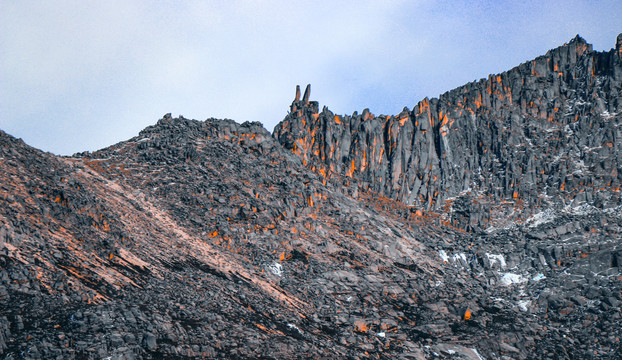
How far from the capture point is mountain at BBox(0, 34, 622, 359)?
39.1 meters

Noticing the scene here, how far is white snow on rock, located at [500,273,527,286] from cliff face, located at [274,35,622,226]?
40.5 ft

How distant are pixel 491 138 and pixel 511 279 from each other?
30356 mm

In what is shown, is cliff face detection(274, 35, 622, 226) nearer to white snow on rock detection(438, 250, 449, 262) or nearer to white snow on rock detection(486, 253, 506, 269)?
white snow on rock detection(486, 253, 506, 269)

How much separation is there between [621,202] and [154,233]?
58.2 metres

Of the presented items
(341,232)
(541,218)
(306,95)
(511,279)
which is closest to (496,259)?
(511,279)

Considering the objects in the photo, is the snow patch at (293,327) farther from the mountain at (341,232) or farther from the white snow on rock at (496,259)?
the white snow on rock at (496,259)

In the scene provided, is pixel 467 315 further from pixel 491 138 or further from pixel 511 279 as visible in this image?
pixel 491 138

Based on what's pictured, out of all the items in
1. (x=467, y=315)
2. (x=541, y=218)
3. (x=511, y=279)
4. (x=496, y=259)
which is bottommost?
(x=467, y=315)

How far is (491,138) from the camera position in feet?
300

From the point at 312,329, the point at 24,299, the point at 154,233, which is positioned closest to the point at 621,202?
the point at 312,329

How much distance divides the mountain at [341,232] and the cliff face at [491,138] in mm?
283

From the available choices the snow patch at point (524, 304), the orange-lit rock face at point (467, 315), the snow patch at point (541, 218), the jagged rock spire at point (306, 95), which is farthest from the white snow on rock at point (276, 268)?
the jagged rock spire at point (306, 95)

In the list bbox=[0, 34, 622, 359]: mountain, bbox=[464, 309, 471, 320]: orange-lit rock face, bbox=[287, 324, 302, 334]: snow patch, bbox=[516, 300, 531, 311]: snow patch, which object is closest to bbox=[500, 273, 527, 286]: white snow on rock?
bbox=[0, 34, 622, 359]: mountain

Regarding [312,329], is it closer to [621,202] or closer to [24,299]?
[24,299]
